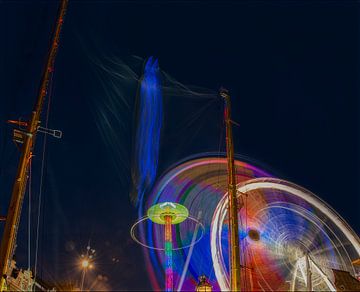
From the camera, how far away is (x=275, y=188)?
26.2 metres

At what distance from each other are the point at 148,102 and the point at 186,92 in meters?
2.70

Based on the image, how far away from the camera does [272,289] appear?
75.7 ft

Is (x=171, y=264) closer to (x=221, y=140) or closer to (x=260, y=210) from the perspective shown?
(x=260, y=210)

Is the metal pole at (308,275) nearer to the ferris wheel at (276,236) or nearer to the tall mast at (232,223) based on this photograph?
the ferris wheel at (276,236)

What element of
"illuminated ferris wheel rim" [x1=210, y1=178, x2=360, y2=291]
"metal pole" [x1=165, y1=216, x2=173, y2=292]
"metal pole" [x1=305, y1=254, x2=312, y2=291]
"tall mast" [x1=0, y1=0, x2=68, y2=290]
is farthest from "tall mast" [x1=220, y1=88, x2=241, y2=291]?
"metal pole" [x1=165, y1=216, x2=173, y2=292]

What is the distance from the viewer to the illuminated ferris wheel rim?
2406 centimetres

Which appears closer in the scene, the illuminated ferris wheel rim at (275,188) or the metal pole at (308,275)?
the metal pole at (308,275)

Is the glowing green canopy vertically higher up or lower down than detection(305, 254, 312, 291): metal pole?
higher up

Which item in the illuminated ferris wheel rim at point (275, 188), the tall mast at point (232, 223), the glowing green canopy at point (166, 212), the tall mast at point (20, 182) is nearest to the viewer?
the tall mast at point (20, 182)

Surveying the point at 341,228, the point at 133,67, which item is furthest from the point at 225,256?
the point at 133,67

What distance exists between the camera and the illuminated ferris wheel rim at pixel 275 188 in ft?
78.9

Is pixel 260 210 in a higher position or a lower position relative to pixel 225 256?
higher

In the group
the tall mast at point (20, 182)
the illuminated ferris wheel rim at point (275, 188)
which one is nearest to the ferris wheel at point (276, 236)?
the illuminated ferris wheel rim at point (275, 188)

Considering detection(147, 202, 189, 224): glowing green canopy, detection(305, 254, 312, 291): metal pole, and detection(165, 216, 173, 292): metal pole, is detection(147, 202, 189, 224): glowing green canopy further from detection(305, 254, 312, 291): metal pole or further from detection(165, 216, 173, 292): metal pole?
A: detection(305, 254, 312, 291): metal pole
